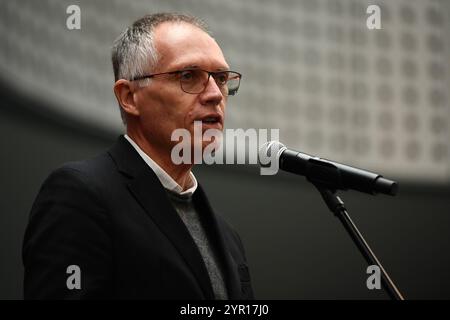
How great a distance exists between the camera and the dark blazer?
148cm

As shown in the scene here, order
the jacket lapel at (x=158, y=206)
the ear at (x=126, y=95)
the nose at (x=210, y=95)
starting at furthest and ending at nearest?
the ear at (x=126, y=95), the nose at (x=210, y=95), the jacket lapel at (x=158, y=206)

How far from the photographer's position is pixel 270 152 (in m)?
1.74

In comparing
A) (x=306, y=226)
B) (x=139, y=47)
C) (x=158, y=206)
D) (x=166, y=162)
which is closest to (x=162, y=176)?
(x=166, y=162)

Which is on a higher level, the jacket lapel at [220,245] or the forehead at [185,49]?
the forehead at [185,49]

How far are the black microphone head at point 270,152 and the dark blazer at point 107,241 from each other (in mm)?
279

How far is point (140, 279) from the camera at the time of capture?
154cm

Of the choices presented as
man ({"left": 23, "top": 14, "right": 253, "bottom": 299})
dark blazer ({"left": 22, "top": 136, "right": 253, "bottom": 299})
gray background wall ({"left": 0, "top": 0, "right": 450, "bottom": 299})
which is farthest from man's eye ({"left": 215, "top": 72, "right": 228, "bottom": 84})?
gray background wall ({"left": 0, "top": 0, "right": 450, "bottom": 299})

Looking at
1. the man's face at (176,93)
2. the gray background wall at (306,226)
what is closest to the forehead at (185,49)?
the man's face at (176,93)

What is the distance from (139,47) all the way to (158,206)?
0.53 meters

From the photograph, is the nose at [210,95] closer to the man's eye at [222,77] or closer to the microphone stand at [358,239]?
the man's eye at [222,77]

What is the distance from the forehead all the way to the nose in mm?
56

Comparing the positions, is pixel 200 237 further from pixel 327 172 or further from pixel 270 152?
pixel 327 172

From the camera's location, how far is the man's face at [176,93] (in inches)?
72.4
